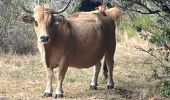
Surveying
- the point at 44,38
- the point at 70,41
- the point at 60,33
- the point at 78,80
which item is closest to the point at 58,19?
the point at 60,33

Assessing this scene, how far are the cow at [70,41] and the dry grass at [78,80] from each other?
18.9 inches

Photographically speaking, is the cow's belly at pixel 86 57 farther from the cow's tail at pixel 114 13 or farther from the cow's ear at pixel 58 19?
the cow's tail at pixel 114 13

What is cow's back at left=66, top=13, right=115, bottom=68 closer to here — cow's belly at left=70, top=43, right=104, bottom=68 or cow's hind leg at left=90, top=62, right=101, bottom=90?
cow's belly at left=70, top=43, right=104, bottom=68

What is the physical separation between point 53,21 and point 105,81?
2865mm

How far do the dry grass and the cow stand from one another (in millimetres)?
480

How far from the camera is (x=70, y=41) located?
38.0 feet

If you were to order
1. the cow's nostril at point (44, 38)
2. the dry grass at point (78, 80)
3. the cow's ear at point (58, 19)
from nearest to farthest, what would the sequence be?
the cow's nostril at point (44, 38)
the cow's ear at point (58, 19)
the dry grass at point (78, 80)

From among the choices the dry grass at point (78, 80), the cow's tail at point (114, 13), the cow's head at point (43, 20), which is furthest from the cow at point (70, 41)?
the dry grass at point (78, 80)

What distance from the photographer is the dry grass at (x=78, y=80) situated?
1185 cm

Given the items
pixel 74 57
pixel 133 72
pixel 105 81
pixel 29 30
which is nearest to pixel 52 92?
pixel 74 57

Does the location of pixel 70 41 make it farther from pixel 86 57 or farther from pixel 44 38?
pixel 44 38

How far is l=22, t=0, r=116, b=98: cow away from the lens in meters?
11.2

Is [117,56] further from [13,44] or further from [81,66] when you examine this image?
[81,66]

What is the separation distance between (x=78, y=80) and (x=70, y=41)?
2.21m
